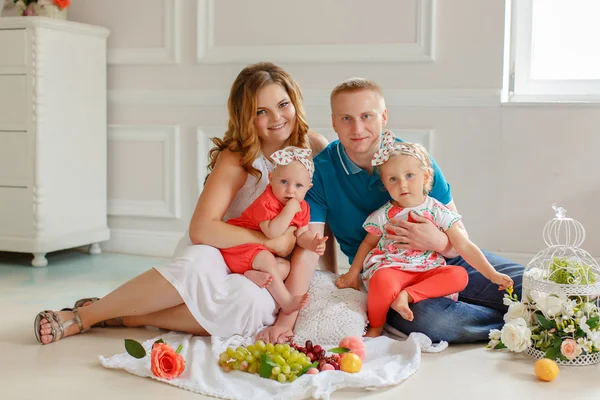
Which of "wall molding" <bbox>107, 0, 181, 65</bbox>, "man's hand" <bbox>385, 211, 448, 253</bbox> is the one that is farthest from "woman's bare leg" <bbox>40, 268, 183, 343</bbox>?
"wall molding" <bbox>107, 0, 181, 65</bbox>

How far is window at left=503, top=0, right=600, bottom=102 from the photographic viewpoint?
11.2 ft

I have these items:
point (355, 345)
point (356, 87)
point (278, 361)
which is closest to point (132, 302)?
point (278, 361)

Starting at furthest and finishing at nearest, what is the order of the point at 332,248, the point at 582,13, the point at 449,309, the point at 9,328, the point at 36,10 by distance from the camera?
the point at 36,10
the point at 582,13
the point at 332,248
the point at 9,328
the point at 449,309

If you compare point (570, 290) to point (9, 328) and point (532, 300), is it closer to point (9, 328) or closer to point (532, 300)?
point (532, 300)

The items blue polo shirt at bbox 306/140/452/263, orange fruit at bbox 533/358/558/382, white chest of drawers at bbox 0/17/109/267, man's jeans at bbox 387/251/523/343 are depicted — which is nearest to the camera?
orange fruit at bbox 533/358/558/382

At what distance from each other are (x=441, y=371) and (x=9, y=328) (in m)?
1.39

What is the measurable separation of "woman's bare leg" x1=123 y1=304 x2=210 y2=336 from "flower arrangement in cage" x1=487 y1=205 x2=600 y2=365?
91 cm

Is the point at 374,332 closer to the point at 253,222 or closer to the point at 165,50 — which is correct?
the point at 253,222

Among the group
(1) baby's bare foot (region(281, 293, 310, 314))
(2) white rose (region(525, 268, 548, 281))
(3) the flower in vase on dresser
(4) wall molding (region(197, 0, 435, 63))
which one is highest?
(3) the flower in vase on dresser

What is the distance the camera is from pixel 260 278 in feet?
7.54

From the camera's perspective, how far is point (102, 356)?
2119 millimetres

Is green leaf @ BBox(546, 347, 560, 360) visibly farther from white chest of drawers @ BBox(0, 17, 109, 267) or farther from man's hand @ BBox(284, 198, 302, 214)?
white chest of drawers @ BBox(0, 17, 109, 267)

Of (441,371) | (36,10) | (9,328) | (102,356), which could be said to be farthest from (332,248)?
(36,10)

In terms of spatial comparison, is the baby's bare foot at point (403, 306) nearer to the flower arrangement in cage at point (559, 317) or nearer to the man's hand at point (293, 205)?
the flower arrangement in cage at point (559, 317)
